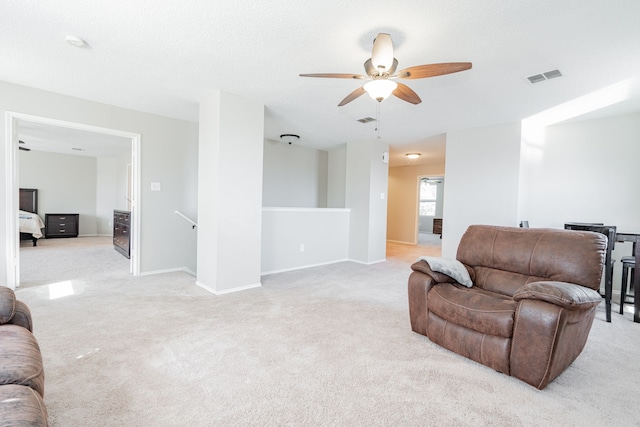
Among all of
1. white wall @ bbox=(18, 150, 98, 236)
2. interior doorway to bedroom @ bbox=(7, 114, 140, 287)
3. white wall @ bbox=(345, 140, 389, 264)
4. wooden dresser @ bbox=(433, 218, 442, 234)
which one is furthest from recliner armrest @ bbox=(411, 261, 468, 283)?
wooden dresser @ bbox=(433, 218, 442, 234)

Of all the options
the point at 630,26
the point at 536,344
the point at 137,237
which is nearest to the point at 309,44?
the point at 630,26

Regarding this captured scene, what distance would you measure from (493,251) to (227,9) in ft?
8.97

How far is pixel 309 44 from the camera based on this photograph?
2318 millimetres

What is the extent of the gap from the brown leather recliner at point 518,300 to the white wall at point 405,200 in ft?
19.4

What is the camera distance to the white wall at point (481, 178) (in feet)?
13.6

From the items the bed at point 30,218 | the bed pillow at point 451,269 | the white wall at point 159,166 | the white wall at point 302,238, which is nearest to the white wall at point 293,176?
the white wall at point 302,238

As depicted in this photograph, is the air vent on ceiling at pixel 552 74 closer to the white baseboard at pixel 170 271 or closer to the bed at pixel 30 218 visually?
the white baseboard at pixel 170 271

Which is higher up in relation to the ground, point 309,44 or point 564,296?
point 309,44

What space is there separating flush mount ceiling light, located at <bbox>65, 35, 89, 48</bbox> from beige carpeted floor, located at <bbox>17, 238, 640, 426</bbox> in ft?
7.65

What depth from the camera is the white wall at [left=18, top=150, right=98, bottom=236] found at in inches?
309

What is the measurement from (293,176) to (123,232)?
3541 mm

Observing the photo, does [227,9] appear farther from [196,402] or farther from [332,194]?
[332,194]

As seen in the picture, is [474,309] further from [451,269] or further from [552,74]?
[552,74]

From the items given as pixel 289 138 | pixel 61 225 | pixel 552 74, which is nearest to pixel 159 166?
pixel 289 138
